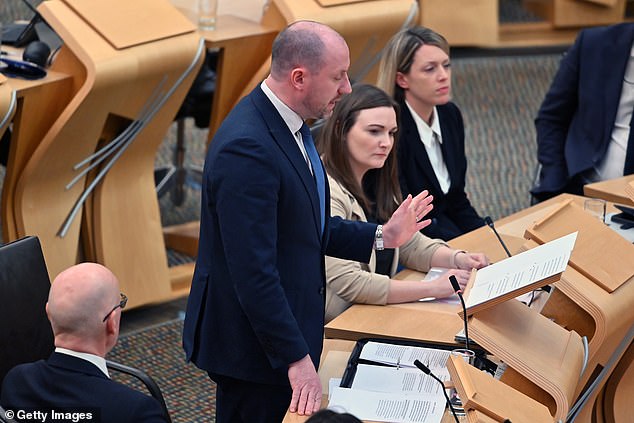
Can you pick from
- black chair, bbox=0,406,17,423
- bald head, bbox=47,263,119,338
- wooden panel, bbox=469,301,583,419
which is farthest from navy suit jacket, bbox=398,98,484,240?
black chair, bbox=0,406,17,423

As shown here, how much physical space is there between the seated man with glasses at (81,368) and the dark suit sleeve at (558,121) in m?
2.65

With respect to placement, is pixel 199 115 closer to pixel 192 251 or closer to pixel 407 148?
pixel 192 251

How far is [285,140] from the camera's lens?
2.34 meters

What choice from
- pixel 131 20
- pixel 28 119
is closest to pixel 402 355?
pixel 28 119

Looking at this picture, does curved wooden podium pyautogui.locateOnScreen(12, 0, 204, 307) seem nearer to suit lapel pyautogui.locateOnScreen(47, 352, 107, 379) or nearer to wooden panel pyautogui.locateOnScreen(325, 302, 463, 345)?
wooden panel pyautogui.locateOnScreen(325, 302, 463, 345)

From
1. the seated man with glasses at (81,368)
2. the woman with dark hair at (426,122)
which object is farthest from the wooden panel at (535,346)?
the woman with dark hair at (426,122)

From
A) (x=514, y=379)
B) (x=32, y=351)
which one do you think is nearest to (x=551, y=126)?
(x=514, y=379)

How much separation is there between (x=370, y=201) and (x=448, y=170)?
66 cm

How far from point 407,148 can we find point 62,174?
1.28 meters

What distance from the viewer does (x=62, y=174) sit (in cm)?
396

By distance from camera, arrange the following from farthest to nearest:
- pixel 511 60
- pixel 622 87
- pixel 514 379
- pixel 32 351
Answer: pixel 511 60, pixel 622 87, pixel 32 351, pixel 514 379

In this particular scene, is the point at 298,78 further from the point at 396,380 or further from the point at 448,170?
the point at 448,170

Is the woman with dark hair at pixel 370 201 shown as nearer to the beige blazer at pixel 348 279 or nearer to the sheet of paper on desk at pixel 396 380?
the beige blazer at pixel 348 279

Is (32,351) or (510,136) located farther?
(510,136)
